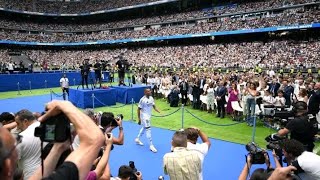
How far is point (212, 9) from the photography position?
175 feet

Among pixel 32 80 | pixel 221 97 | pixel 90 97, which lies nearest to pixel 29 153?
pixel 221 97

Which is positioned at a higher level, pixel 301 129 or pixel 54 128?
pixel 54 128

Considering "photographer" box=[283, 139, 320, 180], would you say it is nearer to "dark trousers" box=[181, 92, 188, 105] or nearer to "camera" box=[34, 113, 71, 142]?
"camera" box=[34, 113, 71, 142]

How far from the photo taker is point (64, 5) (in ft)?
253

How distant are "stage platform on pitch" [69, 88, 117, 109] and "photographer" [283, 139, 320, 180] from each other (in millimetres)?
15985

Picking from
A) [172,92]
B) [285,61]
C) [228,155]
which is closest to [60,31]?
[285,61]

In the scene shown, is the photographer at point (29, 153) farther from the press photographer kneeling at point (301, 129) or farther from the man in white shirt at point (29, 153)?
the press photographer kneeling at point (301, 129)

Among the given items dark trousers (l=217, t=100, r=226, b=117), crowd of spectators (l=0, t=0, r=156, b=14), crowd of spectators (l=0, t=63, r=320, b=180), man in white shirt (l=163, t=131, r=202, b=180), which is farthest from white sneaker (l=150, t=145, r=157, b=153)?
crowd of spectators (l=0, t=0, r=156, b=14)

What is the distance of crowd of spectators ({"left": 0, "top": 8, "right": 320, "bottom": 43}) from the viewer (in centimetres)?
3909

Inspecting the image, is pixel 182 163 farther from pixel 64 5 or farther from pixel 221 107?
pixel 64 5

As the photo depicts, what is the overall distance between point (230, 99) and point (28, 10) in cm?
6734

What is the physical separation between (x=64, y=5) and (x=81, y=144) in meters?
82.1

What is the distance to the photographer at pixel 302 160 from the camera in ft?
13.5

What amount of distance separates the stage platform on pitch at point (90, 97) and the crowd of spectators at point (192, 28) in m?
28.4
